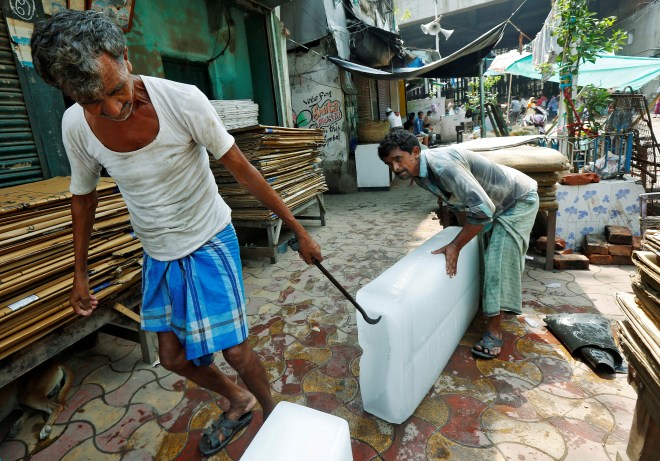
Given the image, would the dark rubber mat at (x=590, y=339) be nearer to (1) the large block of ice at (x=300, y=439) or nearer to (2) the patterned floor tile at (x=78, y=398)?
(1) the large block of ice at (x=300, y=439)

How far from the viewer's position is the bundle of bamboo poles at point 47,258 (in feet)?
6.59

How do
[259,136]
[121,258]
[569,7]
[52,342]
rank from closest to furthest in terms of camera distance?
[52,342], [121,258], [259,136], [569,7]

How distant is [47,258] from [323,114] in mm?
7496

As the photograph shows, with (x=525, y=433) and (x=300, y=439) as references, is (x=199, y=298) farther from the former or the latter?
(x=525, y=433)

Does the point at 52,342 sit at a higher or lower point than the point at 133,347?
higher

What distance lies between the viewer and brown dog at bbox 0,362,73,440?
7.32 ft

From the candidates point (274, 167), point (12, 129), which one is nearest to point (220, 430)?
point (12, 129)

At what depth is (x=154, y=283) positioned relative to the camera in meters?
1.76

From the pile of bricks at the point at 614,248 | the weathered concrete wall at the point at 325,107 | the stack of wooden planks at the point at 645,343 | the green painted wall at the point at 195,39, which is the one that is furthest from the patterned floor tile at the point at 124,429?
the weathered concrete wall at the point at 325,107

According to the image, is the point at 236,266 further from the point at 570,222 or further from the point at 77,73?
the point at 570,222

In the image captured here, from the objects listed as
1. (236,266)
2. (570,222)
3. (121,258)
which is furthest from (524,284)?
(121,258)

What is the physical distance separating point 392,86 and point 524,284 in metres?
11.8

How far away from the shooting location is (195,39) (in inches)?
210

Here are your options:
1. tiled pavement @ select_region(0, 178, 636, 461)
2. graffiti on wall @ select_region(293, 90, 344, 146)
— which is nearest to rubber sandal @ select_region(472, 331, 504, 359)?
tiled pavement @ select_region(0, 178, 636, 461)
